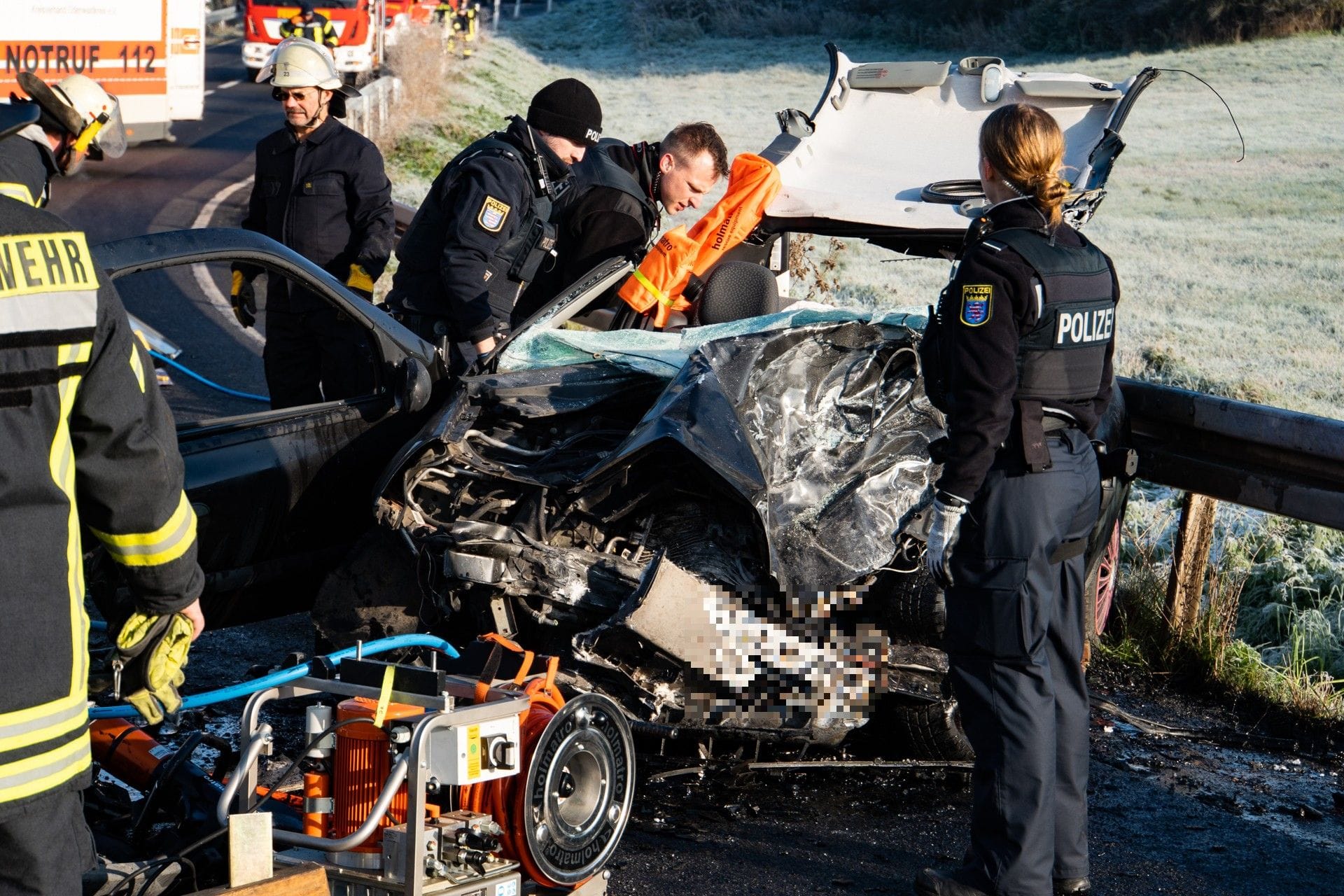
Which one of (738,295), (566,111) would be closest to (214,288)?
(566,111)

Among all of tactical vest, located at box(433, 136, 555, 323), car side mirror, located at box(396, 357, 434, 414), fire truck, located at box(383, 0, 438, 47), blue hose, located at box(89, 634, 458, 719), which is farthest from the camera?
fire truck, located at box(383, 0, 438, 47)

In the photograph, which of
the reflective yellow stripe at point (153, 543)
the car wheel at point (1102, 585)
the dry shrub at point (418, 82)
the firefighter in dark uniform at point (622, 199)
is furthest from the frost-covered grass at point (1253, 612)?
Answer: the dry shrub at point (418, 82)

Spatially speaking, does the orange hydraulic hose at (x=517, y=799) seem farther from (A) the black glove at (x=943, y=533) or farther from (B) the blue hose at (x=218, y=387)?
(B) the blue hose at (x=218, y=387)

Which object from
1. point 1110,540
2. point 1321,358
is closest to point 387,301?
point 1110,540

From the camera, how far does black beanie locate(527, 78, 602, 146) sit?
5777mm

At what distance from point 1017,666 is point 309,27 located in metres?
24.2

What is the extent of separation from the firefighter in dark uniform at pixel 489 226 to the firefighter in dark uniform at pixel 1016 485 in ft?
7.98

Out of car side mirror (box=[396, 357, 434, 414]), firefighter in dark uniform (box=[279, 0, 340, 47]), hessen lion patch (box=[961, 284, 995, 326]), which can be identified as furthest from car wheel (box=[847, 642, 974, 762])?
firefighter in dark uniform (box=[279, 0, 340, 47])

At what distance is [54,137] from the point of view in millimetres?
3037

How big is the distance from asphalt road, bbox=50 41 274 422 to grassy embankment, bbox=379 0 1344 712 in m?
2.41

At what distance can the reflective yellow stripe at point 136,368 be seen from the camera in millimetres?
2285

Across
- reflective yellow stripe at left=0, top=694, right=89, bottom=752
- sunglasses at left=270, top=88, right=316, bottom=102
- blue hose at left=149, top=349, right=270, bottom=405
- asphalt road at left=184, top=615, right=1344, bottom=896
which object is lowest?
blue hose at left=149, top=349, right=270, bottom=405

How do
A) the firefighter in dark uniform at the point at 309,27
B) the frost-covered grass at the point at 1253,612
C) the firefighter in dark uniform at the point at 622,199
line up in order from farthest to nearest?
1. the firefighter in dark uniform at the point at 309,27
2. the firefighter in dark uniform at the point at 622,199
3. the frost-covered grass at the point at 1253,612

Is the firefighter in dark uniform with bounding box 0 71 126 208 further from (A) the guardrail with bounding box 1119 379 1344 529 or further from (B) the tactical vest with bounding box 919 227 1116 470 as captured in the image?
(A) the guardrail with bounding box 1119 379 1344 529
